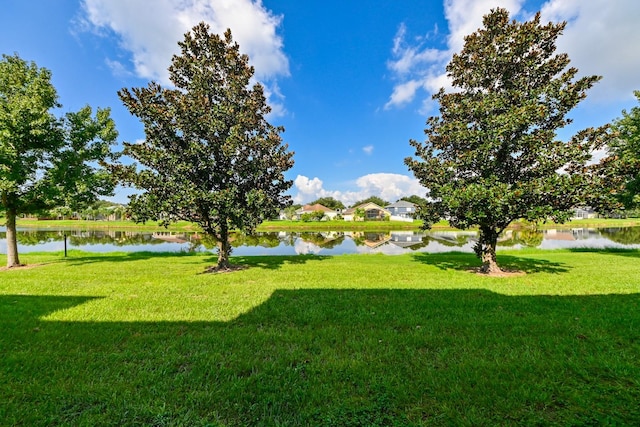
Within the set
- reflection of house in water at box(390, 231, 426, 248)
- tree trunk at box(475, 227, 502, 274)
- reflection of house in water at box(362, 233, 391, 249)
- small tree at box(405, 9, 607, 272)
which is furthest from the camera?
reflection of house in water at box(390, 231, 426, 248)

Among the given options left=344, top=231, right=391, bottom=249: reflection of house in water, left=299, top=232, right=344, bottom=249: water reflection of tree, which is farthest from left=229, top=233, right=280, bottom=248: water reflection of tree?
left=344, top=231, right=391, bottom=249: reflection of house in water

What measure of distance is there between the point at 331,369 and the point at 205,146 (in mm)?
9541

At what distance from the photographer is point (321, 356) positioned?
425 centimetres

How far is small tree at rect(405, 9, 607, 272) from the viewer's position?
945 cm

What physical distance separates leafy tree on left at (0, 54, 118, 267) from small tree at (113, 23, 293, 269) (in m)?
3.40

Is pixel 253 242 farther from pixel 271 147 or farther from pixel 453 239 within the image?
pixel 453 239

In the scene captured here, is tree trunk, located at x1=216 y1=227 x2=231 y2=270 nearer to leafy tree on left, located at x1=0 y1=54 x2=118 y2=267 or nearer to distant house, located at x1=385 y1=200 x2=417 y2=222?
leafy tree on left, located at x1=0 y1=54 x2=118 y2=267

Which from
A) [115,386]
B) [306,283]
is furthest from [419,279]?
[115,386]

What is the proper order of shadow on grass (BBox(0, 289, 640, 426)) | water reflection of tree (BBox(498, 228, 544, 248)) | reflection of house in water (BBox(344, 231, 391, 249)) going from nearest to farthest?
shadow on grass (BBox(0, 289, 640, 426))
water reflection of tree (BBox(498, 228, 544, 248))
reflection of house in water (BBox(344, 231, 391, 249))

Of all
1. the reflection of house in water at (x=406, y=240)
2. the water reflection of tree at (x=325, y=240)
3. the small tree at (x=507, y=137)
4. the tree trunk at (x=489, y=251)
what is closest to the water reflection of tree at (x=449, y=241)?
the reflection of house in water at (x=406, y=240)

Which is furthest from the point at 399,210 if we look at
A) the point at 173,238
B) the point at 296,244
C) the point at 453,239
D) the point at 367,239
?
the point at 173,238

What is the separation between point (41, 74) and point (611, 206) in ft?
77.9

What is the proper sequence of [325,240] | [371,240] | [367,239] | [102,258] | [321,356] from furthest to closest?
[367,239]
[371,240]
[325,240]
[102,258]
[321,356]

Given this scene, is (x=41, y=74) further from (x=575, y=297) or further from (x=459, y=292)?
(x=575, y=297)
